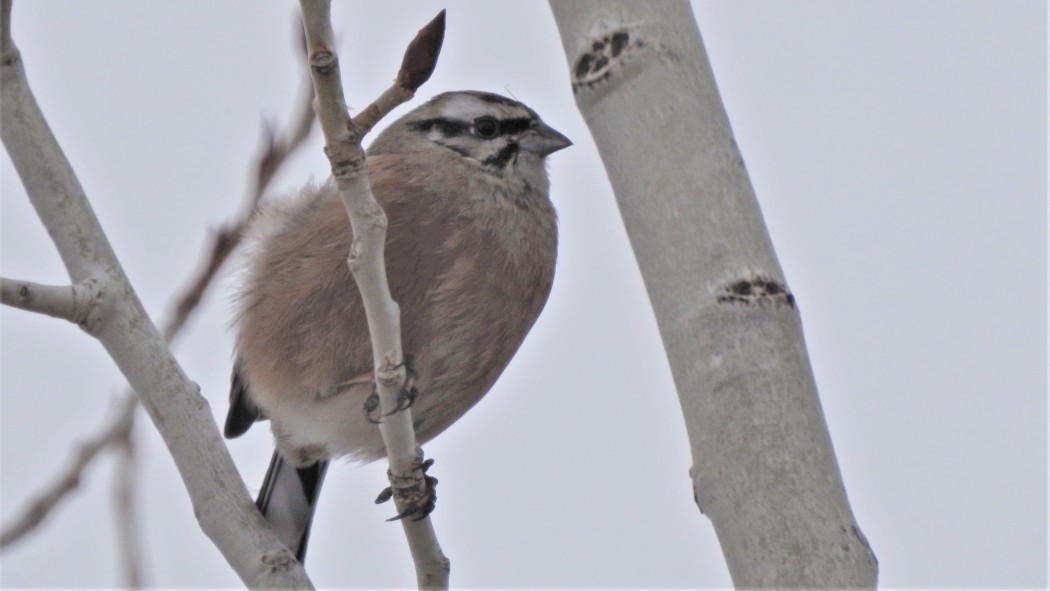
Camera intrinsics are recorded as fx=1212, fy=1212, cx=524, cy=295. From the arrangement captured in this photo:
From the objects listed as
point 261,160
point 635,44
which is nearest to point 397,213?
point 261,160

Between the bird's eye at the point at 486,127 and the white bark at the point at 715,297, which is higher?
the bird's eye at the point at 486,127

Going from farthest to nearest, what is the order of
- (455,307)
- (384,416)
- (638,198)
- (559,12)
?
(455,307)
(384,416)
(559,12)
(638,198)

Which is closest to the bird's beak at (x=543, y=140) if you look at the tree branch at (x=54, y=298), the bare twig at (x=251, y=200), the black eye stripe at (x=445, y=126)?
the black eye stripe at (x=445, y=126)

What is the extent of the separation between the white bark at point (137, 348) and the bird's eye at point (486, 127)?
6.79 ft

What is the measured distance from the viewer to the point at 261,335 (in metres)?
4.45

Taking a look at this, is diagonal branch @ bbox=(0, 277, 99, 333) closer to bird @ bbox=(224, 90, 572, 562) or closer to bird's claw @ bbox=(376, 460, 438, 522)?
bird's claw @ bbox=(376, 460, 438, 522)

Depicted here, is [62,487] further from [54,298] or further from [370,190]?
[370,190]

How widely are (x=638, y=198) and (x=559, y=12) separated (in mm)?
482

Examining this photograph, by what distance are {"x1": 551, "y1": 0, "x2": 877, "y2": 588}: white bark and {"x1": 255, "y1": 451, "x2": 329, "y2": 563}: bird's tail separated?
8.72 feet

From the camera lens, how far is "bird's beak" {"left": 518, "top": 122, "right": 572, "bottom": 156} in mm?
5020

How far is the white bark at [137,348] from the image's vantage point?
2.95m

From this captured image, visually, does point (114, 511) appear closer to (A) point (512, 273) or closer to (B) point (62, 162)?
(B) point (62, 162)

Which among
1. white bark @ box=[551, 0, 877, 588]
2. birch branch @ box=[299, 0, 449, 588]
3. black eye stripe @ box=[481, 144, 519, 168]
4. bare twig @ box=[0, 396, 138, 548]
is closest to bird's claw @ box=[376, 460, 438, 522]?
birch branch @ box=[299, 0, 449, 588]

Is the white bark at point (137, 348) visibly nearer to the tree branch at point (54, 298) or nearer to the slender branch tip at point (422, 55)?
the tree branch at point (54, 298)
